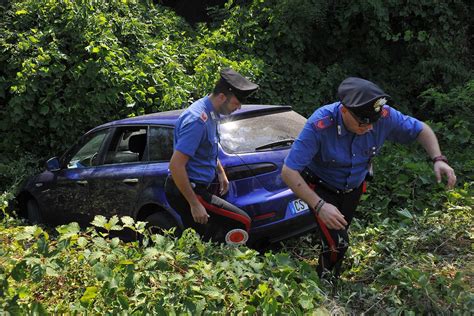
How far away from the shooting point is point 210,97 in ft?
12.2

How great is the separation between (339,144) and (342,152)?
6cm

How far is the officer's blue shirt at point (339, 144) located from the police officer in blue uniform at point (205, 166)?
671 millimetres

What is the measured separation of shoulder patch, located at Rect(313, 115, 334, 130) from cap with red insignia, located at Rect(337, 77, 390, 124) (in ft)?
0.59

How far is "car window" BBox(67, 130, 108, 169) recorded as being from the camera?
5518 millimetres

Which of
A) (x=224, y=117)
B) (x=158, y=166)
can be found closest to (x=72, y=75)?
(x=158, y=166)

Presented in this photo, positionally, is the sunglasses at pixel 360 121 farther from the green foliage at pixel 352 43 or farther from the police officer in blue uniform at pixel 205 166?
the green foliage at pixel 352 43

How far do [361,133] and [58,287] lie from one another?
2.09 meters

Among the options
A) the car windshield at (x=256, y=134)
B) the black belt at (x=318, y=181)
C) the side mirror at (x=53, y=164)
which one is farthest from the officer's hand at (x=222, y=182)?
the side mirror at (x=53, y=164)

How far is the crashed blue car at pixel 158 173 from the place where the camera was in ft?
13.9

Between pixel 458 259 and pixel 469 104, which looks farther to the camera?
pixel 469 104

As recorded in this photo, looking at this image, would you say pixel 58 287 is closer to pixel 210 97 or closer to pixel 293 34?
pixel 210 97

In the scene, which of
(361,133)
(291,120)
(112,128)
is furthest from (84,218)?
(361,133)

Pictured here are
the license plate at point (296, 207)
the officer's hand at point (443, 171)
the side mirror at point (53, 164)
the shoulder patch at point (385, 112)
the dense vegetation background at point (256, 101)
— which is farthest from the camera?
the side mirror at point (53, 164)

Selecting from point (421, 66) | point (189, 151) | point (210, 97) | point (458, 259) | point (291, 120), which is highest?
point (210, 97)
